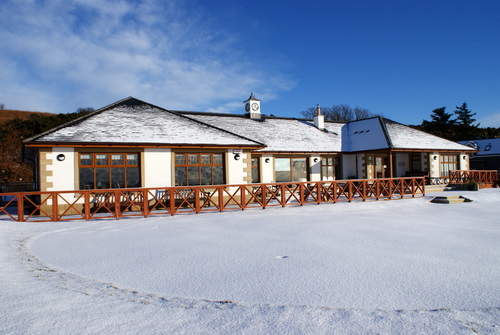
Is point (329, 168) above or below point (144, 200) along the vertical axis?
above

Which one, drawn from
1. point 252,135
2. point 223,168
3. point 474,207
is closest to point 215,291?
point 223,168

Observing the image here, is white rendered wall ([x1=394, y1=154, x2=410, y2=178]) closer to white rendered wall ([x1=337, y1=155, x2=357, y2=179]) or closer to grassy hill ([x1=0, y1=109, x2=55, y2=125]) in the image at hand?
white rendered wall ([x1=337, y1=155, x2=357, y2=179])

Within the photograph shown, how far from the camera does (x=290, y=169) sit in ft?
59.8

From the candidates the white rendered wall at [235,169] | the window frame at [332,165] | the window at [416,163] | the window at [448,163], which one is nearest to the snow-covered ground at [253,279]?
the white rendered wall at [235,169]

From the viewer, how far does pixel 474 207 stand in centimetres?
1256

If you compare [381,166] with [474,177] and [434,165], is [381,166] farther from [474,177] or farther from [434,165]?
[474,177]

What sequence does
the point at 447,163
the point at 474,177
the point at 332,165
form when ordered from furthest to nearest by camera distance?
the point at 447,163 → the point at 474,177 → the point at 332,165

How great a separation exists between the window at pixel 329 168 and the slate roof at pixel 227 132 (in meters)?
0.69

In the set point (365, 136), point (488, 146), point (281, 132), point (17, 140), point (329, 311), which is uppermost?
point (17, 140)

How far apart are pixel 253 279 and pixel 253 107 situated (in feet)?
57.7

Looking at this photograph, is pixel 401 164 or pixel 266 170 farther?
pixel 401 164

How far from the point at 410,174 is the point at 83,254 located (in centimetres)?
1958

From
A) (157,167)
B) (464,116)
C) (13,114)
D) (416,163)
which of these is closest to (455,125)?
(464,116)

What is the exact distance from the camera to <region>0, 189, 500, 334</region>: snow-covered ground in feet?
10.6
